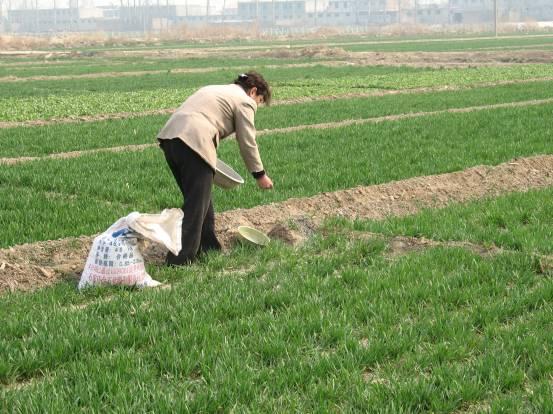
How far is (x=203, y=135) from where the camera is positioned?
775 cm

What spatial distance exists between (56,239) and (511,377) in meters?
5.43

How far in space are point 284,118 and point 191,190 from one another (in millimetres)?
13618

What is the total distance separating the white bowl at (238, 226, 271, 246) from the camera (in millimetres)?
8695

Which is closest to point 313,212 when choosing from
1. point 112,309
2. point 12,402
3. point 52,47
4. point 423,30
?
point 112,309

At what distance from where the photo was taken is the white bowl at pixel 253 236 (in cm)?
870

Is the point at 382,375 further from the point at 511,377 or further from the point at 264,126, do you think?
the point at 264,126

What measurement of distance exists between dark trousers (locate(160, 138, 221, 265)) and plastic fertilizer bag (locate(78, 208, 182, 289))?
0.40m

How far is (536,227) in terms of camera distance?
8.95m

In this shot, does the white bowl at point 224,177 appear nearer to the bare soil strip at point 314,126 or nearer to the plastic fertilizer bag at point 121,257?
the plastic fertilizer bag at point 121,257

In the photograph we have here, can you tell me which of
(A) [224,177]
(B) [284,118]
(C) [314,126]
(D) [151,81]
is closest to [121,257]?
(A) [224,177]

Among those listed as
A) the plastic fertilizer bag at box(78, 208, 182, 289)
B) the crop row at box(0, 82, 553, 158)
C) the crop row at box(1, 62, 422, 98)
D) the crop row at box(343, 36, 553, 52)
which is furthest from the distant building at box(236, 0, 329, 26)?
the plastic fertilizer bag at box(78, 208, 182, 289)

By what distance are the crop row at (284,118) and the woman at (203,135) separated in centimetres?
866

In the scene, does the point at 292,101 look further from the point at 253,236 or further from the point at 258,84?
the point at 258,84

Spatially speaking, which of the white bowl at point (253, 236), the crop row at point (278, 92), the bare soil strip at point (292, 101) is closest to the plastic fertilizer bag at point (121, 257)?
the white bowl at point (253, 236)
